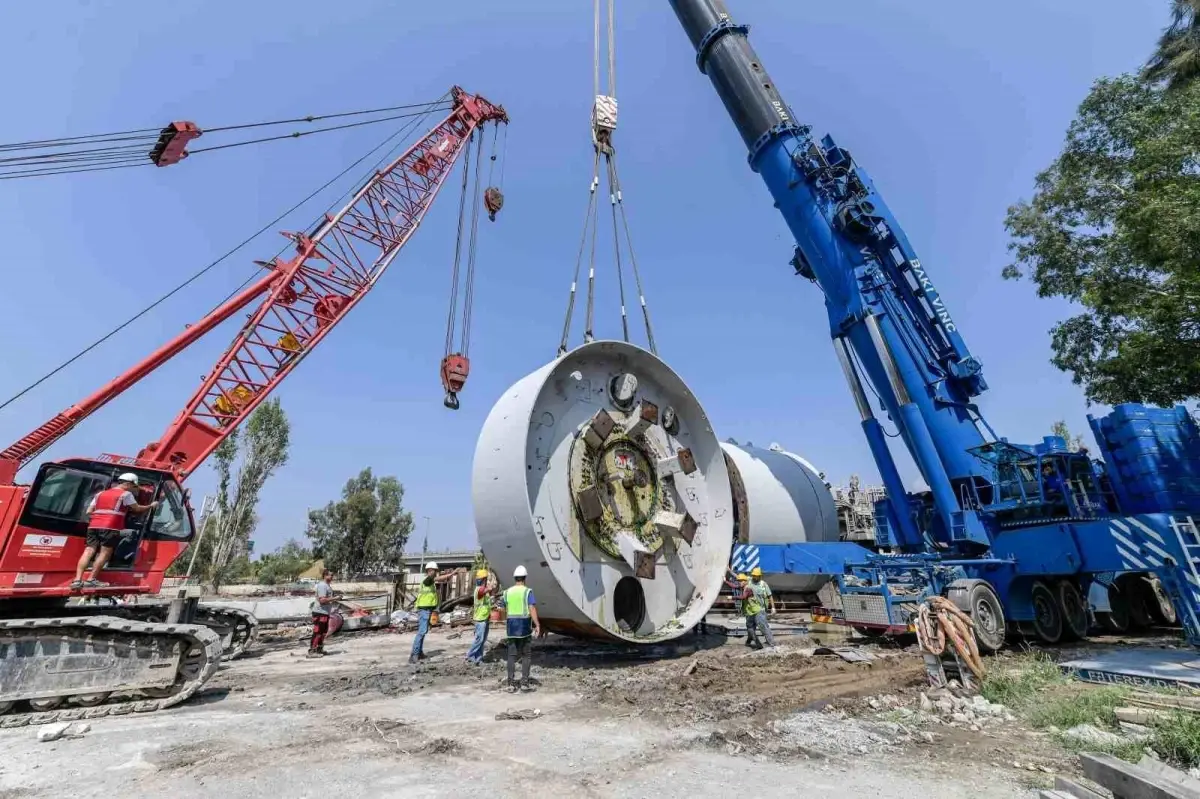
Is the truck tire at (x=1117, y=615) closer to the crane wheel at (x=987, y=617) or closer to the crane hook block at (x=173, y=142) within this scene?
the crane wheel at (x=987, y=617)

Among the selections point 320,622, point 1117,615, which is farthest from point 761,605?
point 1117,615

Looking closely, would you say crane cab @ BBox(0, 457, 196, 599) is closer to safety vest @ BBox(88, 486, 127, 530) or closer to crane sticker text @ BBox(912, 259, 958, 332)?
safety vest @ BBox(88, 486, 127, 530)

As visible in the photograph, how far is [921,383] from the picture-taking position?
11016 millimetres

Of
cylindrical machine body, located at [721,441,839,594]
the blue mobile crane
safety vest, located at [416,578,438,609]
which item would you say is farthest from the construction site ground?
cylindrical machine body, located at [721,441,839,594]

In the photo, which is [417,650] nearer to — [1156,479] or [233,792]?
[233,792]

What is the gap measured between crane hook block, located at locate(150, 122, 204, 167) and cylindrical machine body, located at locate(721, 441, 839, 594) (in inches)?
546

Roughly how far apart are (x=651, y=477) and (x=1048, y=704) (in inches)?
201

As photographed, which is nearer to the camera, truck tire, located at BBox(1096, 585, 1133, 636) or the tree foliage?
truck tire, located at BBox(1096, 585, 1133, 636)

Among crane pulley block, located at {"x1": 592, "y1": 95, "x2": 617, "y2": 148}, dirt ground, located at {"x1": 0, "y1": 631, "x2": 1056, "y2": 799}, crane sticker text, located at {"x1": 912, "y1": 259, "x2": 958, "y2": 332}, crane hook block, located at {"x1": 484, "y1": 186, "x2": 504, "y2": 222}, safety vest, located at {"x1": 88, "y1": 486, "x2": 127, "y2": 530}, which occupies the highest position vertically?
crane hook block, located at {"x1": 484, "y1": 186, "x2": 504, "y2": 222}

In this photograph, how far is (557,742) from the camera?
4.47 m

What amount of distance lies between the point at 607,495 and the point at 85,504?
6.54 metres

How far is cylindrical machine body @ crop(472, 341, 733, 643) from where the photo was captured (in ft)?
23.6

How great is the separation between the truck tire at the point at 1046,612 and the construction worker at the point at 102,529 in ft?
42.5

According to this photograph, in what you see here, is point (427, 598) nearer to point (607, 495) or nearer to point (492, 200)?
point (607, 495)
